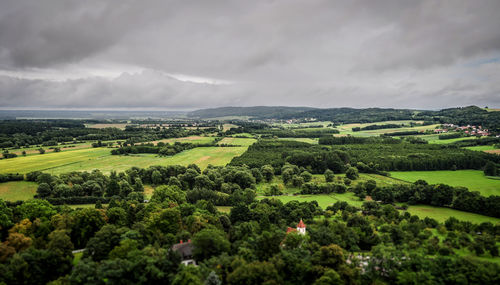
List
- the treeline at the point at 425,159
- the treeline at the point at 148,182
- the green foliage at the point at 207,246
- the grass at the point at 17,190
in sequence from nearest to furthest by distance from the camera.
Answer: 1. the green foliage at the point at 207,246
2. the grass at the point at 17,190
3. the treeline at the point at 148,182
4. the treeline at the point at 425,159

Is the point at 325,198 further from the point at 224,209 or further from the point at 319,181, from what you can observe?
the point at 224,209

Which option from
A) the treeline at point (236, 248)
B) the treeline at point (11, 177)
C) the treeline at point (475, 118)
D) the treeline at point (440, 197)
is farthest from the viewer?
the treeline at point (475, 118)

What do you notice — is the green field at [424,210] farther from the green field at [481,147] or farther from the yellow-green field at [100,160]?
the green field at [481,147]

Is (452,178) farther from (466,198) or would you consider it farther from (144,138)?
(144,138)

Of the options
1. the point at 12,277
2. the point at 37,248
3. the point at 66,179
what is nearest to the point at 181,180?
the point at 66,179

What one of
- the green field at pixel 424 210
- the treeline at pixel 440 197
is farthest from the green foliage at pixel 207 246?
the treeline at pixel 440 197

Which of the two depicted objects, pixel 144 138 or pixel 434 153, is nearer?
pixel 434 153

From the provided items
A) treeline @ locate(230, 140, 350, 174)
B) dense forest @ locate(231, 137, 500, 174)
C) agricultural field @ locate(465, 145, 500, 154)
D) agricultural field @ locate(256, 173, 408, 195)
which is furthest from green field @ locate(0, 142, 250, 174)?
agricultural field @ locate(465, 145, 500, 154)
